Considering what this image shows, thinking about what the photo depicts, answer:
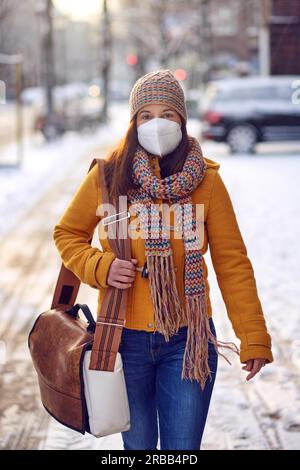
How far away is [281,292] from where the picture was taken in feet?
26.2

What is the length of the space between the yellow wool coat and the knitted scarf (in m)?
0.05

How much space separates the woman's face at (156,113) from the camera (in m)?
3.05

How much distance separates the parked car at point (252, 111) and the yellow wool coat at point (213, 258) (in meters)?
19.0

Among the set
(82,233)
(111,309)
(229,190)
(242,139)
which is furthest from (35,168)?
(111,309)

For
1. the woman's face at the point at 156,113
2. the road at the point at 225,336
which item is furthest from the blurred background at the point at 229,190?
the woman's face at the point at 156,113

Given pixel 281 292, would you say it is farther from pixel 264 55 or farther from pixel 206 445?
pixel 264 55

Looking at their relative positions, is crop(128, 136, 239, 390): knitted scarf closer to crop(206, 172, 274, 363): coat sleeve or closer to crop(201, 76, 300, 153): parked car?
crop(206, 172, 274, 363): coat sleeve

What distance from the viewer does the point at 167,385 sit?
3.09 meters

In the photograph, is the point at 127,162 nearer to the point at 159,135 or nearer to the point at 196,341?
the point at 159,135

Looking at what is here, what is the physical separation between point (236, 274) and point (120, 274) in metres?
0.42

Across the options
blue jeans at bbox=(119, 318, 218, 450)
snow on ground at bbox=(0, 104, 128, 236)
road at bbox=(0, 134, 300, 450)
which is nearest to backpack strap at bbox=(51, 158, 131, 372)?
blue jeans at bbox=(119, 318, 218, 450)

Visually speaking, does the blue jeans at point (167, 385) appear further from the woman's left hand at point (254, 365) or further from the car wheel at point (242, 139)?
the car wheel at point (242, 139)

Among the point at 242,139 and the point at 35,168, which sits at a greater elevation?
the point at 242,139
